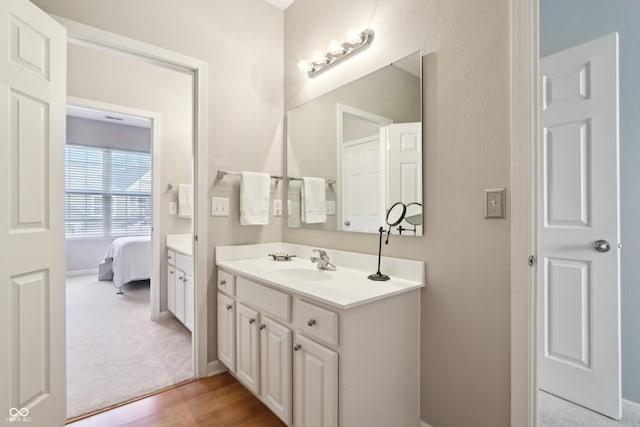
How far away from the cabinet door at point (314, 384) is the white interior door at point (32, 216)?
124 centimetres

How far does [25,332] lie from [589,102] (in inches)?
119

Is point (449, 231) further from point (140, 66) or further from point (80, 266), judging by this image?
point (80, 266)

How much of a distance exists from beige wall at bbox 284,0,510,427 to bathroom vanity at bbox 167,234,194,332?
1.85 meters

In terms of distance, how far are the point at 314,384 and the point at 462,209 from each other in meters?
1.01

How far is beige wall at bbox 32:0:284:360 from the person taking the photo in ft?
6.41

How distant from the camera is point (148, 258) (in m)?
4.33

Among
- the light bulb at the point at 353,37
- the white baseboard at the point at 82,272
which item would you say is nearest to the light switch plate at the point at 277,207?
the light bulb at the point at 353,37

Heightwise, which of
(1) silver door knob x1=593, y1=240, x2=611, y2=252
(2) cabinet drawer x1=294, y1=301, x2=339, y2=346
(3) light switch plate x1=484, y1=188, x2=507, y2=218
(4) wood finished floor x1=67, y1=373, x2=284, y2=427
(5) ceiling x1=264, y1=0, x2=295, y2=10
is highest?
(5) ceiling x1=264, y1=0, x2=295, y2=10

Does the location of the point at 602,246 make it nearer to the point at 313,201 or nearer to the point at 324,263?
the point at 324,263

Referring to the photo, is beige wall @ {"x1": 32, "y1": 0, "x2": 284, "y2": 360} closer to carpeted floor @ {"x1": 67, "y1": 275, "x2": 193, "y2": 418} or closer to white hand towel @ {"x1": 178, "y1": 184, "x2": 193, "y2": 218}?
carpeted floor @ {"x1": 67, "y1": 275, "x2": 193, "y2": 418}

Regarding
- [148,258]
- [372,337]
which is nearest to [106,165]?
[148,258]

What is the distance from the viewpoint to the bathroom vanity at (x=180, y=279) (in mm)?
2670

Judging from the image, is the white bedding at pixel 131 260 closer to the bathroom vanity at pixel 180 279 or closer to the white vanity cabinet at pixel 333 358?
the bathroom vanity at pixel 180 279

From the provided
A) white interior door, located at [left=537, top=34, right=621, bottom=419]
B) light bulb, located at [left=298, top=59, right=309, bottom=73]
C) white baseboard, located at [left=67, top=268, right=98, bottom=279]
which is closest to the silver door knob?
white interior door, located at [left=537, top=34, right=621, bottom=419]
